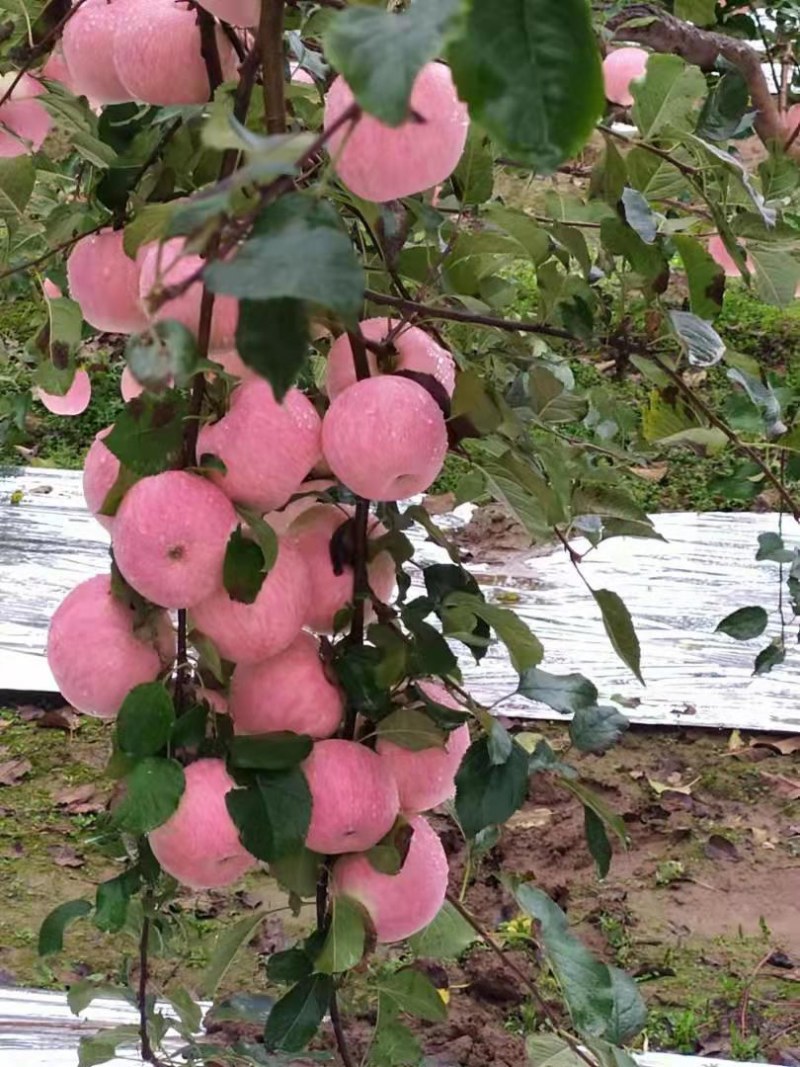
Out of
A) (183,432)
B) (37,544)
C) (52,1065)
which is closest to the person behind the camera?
(183,432)

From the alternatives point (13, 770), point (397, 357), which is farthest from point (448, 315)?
point (13, 770)

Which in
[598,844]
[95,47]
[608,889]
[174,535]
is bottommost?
[608,889]

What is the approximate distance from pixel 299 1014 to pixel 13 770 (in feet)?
5.27

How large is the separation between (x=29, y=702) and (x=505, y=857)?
951mm

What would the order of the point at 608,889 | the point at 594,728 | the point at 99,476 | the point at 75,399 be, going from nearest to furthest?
the point at 99,476 < the point at 594,728 < the point at 75,399 < the point at 608,889

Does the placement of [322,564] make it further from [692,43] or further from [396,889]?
[692,43]

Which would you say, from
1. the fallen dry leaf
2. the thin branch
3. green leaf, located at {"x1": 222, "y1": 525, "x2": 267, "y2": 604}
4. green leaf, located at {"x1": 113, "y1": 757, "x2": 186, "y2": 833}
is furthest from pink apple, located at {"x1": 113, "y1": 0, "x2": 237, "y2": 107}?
the fallen dry leaf

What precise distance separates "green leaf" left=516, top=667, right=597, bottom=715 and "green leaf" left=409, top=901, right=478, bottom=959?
0.17 metres

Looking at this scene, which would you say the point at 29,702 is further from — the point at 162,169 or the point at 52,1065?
the point at 162,169

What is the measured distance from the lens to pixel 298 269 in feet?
1.11

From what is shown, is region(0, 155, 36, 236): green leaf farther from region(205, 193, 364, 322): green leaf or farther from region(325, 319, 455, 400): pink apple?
region(205, 193, 364, 322): green leaf

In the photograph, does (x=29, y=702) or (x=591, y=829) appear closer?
(x=591, y=829)

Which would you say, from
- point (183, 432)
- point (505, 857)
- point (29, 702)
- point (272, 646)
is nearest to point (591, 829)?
point (272, 646)

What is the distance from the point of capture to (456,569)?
0.85 metres
